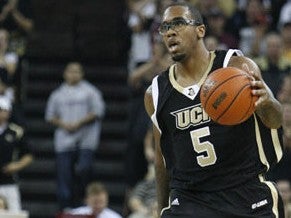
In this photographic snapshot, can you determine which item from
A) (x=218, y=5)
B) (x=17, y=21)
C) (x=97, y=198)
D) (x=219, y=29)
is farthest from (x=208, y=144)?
(x=17, y=21)

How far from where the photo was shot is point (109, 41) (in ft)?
50.7

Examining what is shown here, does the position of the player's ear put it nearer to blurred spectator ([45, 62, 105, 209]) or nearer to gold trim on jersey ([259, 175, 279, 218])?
gold trim on jersey ([259, 175, 279, 218])

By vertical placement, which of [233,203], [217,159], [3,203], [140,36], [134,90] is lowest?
[233,203]

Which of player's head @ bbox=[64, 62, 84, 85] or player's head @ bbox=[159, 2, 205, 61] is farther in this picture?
player's head @ bbox=[64, 62, 84, 85]

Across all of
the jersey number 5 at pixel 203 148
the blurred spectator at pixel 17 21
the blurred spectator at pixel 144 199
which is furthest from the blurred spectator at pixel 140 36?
the jersey number 5 at pixel 203 148

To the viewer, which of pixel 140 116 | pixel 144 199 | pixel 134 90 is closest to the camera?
pixel 144 199

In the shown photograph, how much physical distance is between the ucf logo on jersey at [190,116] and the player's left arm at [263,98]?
0.32 meters

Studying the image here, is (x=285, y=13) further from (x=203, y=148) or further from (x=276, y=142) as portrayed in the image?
(x=203, y=148)

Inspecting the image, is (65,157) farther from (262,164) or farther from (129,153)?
(262,164)

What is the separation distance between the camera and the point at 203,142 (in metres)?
5.80

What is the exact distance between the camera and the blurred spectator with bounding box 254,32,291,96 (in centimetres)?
1209

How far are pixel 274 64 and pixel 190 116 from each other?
6.59 meters

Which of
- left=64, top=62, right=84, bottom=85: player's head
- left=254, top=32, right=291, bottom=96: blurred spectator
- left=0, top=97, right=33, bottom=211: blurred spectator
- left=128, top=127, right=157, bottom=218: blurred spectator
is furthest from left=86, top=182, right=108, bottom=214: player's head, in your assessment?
left=254, top=32, right=291, bottom=96: blurred spectator

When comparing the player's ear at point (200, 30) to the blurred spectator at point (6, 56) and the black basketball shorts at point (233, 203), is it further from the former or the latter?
the blurred spectator at point (6, 56)
